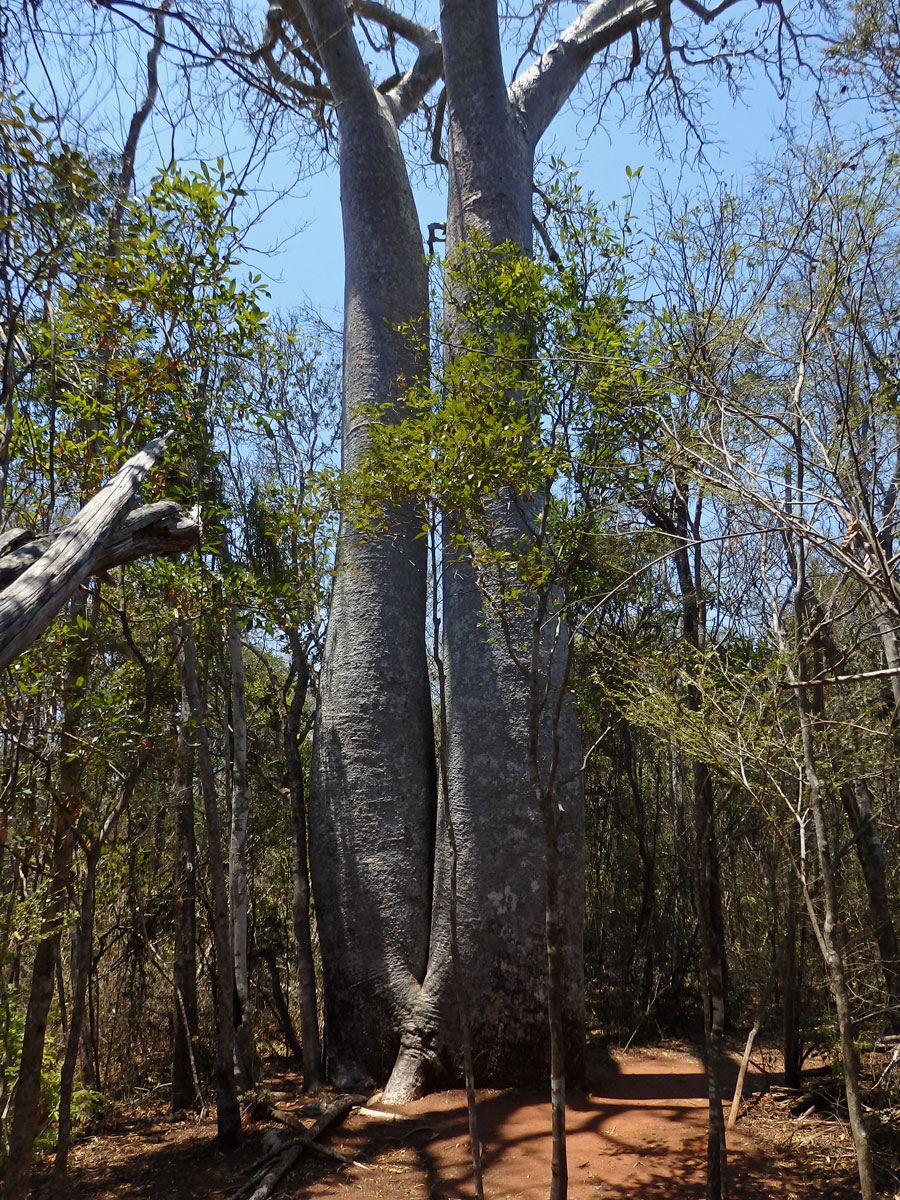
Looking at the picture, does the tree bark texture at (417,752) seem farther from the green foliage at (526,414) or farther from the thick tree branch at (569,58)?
the green foliage at (526,414)

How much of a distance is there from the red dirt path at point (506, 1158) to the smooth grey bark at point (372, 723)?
71 cm

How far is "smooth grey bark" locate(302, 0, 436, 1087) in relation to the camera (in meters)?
5.77

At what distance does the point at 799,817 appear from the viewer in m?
3.57

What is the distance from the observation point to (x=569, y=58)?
8352 mm

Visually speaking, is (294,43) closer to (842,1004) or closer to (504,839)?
(504,839)

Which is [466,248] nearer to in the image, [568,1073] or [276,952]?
[568,1073]

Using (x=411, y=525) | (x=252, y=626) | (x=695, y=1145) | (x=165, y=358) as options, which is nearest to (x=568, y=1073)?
(x=695, y=1145)

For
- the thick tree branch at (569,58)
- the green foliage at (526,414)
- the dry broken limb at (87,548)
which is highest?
the thick tree branch at (569,58)

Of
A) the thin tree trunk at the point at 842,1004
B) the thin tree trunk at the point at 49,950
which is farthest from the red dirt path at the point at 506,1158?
the thin tree trunk at the point at 842,1004

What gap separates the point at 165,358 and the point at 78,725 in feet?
6.08

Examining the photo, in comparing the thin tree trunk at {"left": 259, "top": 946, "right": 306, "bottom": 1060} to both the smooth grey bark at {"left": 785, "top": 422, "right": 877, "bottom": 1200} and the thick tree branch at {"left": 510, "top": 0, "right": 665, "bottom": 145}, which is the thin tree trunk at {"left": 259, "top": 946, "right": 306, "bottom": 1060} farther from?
the thick tree branch at {"left": 510, "top": 0, "right": 665, "bottom": 145}

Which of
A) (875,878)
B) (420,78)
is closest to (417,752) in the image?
(875,878)

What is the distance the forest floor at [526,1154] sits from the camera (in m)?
4.09

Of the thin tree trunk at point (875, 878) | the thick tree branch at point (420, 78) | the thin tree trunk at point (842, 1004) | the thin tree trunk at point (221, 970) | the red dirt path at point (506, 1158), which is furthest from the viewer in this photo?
the thick tree branch at point (420, 78)
